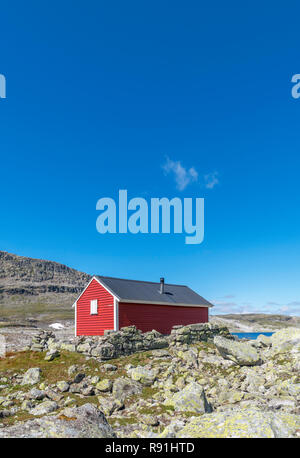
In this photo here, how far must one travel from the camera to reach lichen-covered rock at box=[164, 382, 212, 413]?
45.9 ft

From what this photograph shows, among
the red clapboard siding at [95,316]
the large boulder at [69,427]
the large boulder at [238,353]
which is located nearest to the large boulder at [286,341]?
the large boulder at [238,353]

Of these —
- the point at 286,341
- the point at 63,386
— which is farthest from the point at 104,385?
the point at 286,341

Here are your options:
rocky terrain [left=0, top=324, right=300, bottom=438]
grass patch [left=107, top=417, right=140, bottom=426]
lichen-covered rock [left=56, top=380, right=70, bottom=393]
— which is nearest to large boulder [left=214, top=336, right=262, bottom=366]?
rocky terrain [left=0, top=324, right=300, bottom=438]

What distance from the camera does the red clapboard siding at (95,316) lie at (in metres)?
28.3

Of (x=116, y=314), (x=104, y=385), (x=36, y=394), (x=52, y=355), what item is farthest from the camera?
(x=116, y=314)

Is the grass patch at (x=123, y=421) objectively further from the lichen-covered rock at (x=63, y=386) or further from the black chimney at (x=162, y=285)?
the black chimney at (x=162, y=285)

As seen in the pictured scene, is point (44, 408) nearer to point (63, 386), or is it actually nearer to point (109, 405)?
point (109, 405)

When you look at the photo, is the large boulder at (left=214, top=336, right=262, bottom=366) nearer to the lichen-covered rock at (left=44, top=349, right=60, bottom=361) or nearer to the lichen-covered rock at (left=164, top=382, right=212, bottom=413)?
the lichen-covered rock at (left=164, top=382, right=212, bottom=413)

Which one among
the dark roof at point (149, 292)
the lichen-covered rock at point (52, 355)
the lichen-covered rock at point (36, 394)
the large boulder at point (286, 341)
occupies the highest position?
the dark roof at point (149, 292)

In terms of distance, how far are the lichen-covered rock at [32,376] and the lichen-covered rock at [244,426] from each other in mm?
12738

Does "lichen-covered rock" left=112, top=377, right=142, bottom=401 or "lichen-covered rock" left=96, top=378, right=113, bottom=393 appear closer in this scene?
"lichen-covered rock" left=112, top=377, right=142, bottom=401

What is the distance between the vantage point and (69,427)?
30.5 ft

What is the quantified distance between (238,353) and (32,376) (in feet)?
40.1

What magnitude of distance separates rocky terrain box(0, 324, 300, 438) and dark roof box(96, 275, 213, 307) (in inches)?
147
